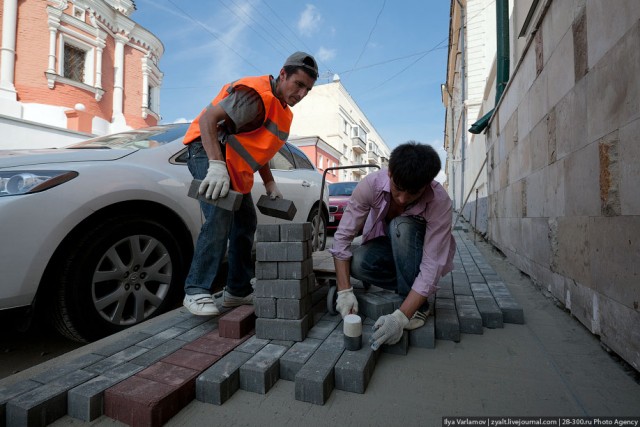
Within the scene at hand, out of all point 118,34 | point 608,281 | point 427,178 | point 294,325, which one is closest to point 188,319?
point 294,325

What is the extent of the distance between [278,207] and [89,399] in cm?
140

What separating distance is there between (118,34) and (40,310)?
19.1 m

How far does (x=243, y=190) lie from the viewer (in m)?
2.19

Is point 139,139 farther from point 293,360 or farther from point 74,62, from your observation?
point 74,62

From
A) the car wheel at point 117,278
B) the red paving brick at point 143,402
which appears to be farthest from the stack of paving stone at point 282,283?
the car wheel at point 117,278

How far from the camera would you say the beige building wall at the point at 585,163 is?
1.53m

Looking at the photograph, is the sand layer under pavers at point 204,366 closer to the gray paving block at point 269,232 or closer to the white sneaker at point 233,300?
the white sneaker at point 233,300

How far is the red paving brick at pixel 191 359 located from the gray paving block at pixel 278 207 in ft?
3.26

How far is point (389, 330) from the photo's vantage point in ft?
5.57

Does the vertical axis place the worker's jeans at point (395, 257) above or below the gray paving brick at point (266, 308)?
above

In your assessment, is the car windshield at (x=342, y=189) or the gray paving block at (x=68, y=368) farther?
the car windshield at (x=342, y=189)

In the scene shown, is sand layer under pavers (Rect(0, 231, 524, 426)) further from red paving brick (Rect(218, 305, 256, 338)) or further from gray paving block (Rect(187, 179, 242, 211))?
gray paving block (Rect(187, 179, 242, 211))

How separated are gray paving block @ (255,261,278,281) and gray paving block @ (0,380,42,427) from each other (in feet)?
3.37

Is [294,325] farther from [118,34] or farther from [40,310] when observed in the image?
[118,34]
